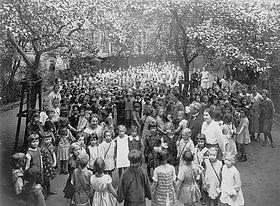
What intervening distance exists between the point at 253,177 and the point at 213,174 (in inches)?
91.6

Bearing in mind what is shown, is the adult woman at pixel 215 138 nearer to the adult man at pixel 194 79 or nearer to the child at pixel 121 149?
the child at pixel 121 149

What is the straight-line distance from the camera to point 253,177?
6836 millimetres

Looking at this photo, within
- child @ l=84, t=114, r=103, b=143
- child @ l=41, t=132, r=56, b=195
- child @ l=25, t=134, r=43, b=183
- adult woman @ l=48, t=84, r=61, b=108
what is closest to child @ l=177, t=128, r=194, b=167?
child @ l=84, t=114, r=103, b=143

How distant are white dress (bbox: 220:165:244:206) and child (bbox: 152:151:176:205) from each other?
0.73m

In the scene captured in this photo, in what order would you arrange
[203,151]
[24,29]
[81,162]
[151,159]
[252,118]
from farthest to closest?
[252,118] → [24,29] → [151,159] → [203,151] → [81,162]

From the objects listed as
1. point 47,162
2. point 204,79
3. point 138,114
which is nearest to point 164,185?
point 47,162

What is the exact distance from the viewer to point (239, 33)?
9102mm

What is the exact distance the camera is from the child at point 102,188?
4355mm

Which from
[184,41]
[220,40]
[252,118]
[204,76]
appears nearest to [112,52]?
[184,41]

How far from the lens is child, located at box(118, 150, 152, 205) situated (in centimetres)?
429

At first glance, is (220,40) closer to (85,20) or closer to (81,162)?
(85,20)

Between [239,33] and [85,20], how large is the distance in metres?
3.94

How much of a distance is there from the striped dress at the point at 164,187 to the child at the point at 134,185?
0.16 metres

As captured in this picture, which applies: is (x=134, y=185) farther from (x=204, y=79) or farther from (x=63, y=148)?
(x=204, y=79)
